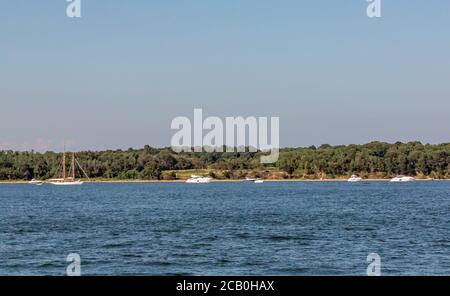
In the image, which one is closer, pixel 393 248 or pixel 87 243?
pixel 393 248

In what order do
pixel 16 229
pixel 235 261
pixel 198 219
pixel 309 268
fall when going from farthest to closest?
pixel 198 219 → pixel 16 229 → pixel 235 261 → pixel 309 268

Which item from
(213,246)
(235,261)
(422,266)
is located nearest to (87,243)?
(213,246)

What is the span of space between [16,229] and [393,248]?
1370 inches

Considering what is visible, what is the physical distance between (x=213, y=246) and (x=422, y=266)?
1531cm

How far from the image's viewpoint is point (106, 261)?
40.5m

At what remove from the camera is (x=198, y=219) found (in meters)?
77.9
